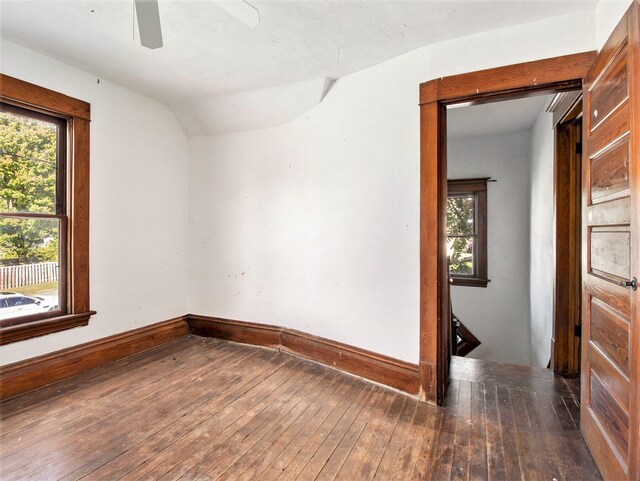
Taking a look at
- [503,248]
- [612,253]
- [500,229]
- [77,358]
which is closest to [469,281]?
[503,248]

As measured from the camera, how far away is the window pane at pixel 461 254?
5.21 meters

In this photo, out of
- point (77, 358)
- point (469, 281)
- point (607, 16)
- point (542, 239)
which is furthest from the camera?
point (469, 281)

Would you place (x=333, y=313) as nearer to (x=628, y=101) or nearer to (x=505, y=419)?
(x=505, y=419)

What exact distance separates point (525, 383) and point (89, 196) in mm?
3875

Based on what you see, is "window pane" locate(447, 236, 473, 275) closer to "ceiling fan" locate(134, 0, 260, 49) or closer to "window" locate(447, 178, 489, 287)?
"window" locate(447, 178, 489, 287)

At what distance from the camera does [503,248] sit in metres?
4.95

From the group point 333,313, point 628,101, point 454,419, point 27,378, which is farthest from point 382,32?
point 27,378

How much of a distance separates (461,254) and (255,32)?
4.27 meters

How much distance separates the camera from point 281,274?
3477 mm

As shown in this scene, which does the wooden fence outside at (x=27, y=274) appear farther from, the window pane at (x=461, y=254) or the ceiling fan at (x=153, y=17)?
the window pane at (x=461, y=254)

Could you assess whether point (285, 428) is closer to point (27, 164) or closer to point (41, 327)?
point (41, 327)

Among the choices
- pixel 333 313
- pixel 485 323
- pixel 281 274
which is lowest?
pixel 485 323


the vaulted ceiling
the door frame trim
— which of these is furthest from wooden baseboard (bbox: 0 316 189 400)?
the door frame trim

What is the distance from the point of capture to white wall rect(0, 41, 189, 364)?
2744 millimetres
